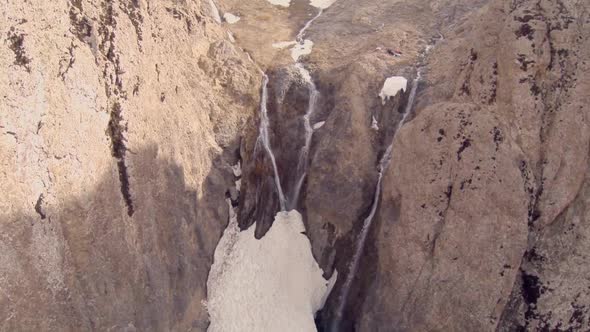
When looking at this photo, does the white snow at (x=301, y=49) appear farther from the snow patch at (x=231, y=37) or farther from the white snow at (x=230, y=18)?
the white snow at (x=230, y=18)

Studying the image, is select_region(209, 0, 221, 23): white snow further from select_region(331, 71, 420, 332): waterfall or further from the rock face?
select_region(331, 71, 420, 332): waterfall

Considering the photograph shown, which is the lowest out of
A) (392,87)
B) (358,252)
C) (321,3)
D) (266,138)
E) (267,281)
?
(267,281)

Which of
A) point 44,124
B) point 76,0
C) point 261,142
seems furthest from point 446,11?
point 44,124

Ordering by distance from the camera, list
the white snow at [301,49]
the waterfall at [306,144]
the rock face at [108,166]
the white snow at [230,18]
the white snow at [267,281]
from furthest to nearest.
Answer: the white snow at [230,18] → the white snow at [301,49] → the waterfall at [306,144] → the white snow at [267,281] → the rock face at [108,166]

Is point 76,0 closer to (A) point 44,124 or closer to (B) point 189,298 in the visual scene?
(A) point 44,124

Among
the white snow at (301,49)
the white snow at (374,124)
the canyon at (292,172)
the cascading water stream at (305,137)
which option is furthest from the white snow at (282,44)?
the white snow at (374,124)

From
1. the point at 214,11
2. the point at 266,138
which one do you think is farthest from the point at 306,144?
the point at 214,11

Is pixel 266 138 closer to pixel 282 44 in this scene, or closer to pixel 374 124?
pixel 374 124
